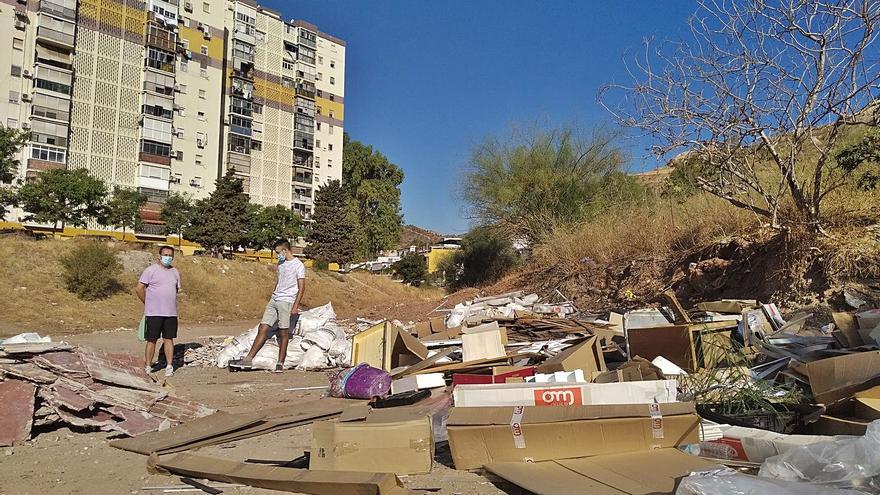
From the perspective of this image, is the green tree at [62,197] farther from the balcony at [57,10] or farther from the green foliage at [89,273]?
the green foliage at [89,273]

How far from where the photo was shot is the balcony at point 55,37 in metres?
42.0

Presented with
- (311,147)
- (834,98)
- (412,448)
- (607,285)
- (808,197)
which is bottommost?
(412,448)

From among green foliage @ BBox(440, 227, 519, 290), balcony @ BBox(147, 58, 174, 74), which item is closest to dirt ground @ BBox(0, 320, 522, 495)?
green foliage @ BBox(440, 227, 519, 290)

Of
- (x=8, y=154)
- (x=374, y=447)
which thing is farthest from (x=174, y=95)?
(x=374, y=447)

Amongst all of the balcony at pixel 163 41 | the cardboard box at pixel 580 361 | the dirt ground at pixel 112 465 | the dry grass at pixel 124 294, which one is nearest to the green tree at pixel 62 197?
the dry grass at pixel 124 294

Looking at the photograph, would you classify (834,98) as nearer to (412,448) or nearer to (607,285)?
(607,285)

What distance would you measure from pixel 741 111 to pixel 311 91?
190 feet

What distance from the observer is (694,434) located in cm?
341

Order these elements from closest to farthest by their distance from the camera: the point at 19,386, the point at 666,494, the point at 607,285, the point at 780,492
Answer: the point at 780,492
the point at 666,494
the point at 19,386
the point at 607,285

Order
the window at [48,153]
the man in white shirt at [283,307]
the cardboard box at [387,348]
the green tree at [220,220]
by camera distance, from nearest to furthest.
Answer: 1. the cardboard box at [387,348]
2. the man in white shirt at [283,307]
3. the window at [48,153]
4. the green tree at [220,220]

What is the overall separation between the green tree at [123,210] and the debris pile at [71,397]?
37326 millimetres

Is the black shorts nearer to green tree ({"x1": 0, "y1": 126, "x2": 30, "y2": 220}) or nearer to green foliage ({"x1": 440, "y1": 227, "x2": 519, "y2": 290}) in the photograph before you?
green foliage ({"x1": 440, "y1": 227, "x2": 519, "y2": 290})

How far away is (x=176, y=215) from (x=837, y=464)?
46564mm

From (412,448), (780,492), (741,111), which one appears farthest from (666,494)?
(741,111)
